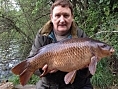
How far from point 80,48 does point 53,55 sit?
249 mm

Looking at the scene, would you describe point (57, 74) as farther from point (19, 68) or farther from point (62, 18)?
point (62, 18)

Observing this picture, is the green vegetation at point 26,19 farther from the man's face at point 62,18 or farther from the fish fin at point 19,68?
the fish fin at point 19,68

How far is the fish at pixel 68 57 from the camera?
235 centimetres

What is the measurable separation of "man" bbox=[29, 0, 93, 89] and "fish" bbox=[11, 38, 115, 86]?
0.55ft

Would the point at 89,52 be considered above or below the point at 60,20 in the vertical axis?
below

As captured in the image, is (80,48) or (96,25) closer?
(80,48)

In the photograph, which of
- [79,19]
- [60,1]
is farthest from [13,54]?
[60,1]

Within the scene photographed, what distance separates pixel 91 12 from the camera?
7.82 m

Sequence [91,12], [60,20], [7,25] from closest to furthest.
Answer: [60,20] < [91,12] < [7,25]

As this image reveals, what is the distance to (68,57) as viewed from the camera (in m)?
2.35

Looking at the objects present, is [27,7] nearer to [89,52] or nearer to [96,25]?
[96,25]

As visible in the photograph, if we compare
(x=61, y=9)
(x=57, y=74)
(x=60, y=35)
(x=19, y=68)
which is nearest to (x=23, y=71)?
(x=19, y=68)

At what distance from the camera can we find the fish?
2346 mm

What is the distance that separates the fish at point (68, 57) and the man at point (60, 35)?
0.17 metres
